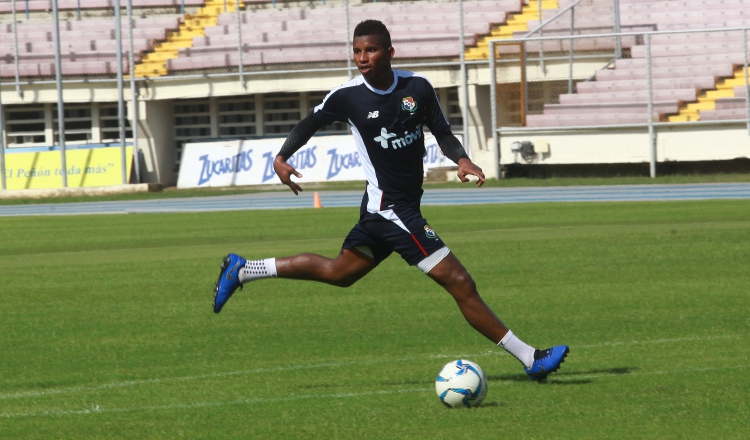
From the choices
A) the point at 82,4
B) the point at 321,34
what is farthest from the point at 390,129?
the point at 82,4

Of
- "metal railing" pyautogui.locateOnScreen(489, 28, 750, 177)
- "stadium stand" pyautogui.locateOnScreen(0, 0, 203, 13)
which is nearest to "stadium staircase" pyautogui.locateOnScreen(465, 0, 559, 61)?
"metal railing" pyautogui.locateOnScreen(489, 28, 750, 177)

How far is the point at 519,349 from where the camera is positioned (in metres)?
6.25

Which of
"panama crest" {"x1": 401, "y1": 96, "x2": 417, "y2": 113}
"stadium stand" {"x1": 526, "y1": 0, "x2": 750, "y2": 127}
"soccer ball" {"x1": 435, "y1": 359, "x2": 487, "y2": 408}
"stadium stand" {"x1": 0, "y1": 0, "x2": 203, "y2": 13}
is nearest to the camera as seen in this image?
"soccer ball" {"x1": 435, "y1": 359, "x2": 487, "y2": 408}

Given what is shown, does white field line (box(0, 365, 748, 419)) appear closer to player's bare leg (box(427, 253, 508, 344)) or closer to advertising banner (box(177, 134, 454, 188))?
player's bare leg (box(427, 253, 508, 344))

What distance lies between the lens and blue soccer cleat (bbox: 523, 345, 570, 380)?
6.09 meters

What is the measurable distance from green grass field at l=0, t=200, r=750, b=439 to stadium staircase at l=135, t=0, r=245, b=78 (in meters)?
18.5

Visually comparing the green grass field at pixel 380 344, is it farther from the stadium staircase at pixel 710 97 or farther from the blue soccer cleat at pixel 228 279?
the stadium staircase at pixel 710 97

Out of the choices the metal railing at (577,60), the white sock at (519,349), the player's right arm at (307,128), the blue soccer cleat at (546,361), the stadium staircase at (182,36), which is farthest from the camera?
the stadium staircase at (182,36)

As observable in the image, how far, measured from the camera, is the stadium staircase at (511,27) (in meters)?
29.4

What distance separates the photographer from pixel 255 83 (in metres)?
31.1

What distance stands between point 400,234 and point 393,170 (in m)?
0.38

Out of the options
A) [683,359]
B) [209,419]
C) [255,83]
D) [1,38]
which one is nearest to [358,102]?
[209,419]

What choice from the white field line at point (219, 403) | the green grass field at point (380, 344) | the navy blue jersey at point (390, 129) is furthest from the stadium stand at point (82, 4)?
the white field line at point (219, 403)

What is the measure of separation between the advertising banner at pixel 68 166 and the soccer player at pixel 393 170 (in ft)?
82.4
